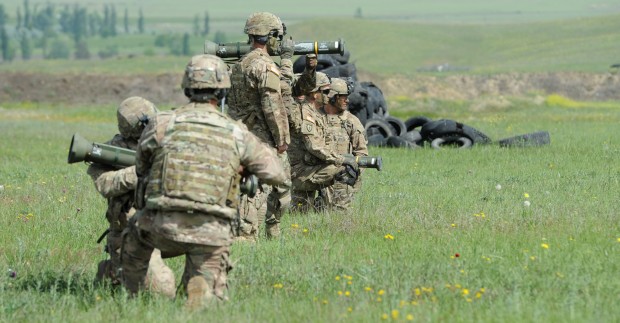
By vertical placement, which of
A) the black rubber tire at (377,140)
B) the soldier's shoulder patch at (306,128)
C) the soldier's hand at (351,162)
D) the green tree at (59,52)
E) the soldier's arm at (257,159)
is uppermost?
the soldier's arm at (257,159)

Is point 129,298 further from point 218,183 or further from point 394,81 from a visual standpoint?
point 394,81

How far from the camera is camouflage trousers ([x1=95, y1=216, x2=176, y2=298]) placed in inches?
349

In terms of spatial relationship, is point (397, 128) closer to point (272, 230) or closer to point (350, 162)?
point (350, 162)

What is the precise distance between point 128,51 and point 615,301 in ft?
584

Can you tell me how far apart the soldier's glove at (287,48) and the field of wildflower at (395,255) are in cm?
191

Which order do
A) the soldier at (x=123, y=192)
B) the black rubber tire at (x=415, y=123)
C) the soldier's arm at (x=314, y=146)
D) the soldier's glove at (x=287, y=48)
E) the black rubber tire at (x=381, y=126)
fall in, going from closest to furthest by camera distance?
the soldier at (x=123, y=192) < the soldier's glove at (x=287, y=48) < the soldier's arm at (x=314, y=146) < the black rubber tire at (x=381, y=126) < the black rubber tire at (x=415, y=123)

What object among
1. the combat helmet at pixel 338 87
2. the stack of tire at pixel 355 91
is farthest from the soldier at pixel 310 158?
the stack of tire at pixel 355 91

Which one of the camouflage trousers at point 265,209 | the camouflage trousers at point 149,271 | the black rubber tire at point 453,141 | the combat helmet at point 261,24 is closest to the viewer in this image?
the camouflage trousers at point 149,271

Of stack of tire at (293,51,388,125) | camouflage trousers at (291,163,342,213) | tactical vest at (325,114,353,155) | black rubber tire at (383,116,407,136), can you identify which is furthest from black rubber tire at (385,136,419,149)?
camouflage trousers at (291,163,342,213)

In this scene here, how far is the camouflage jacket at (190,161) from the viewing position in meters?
7.99

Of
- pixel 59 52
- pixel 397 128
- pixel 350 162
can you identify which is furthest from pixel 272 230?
pixel 59 52

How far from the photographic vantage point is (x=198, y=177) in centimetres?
800

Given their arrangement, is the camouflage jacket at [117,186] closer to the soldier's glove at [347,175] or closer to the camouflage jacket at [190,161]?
the camouflage jacket at [190,161]

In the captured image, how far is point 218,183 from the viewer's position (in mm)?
8070
